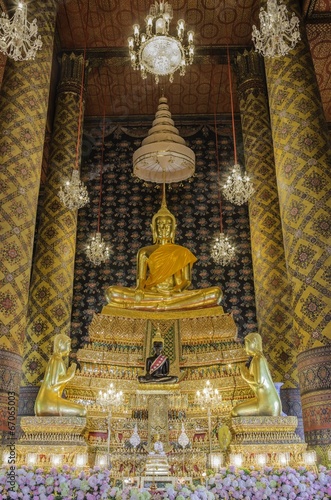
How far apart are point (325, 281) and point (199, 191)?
5346 mm

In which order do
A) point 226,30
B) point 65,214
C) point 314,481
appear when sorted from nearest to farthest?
point 314,481
point 65,214
point 226,30

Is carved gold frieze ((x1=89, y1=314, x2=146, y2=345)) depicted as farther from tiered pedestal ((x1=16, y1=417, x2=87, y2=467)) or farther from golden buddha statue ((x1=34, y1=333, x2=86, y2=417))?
tiered pedestal ((x1=16, y1=417, x2=87, y2=467))

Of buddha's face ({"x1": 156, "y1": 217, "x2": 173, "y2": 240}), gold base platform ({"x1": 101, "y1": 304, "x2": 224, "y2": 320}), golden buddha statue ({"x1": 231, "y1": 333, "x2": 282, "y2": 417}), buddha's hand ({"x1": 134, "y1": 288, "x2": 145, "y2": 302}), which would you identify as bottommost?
golden buddha statue ({"x1": 231, "y1": 333, "x2": 282, "y2": 417})

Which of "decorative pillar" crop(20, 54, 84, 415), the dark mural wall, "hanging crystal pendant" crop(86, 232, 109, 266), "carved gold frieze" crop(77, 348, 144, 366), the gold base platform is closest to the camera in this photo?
"carved gold frieze" crop(77, 348, 144, 366)

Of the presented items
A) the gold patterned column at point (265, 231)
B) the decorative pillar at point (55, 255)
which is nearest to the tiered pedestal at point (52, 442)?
the decorative pillar at point (55, 255)

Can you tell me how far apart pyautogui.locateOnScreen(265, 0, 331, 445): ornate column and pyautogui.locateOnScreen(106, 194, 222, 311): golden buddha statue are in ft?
5.16

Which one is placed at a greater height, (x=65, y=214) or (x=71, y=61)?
(x=71, y=61)

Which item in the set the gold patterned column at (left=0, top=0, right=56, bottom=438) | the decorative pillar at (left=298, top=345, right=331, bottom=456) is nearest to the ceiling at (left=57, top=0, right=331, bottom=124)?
the gold patterned column at (left=0, top=0, right=56, bottom=438)

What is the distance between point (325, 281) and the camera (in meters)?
5.02

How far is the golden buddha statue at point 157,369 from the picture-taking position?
5168mm

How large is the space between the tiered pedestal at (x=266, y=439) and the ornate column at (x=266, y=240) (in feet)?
7.18

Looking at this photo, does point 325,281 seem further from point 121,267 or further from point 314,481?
point 121,267

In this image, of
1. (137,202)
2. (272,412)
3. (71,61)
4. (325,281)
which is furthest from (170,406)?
(71,61)

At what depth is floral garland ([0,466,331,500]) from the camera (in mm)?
2412
